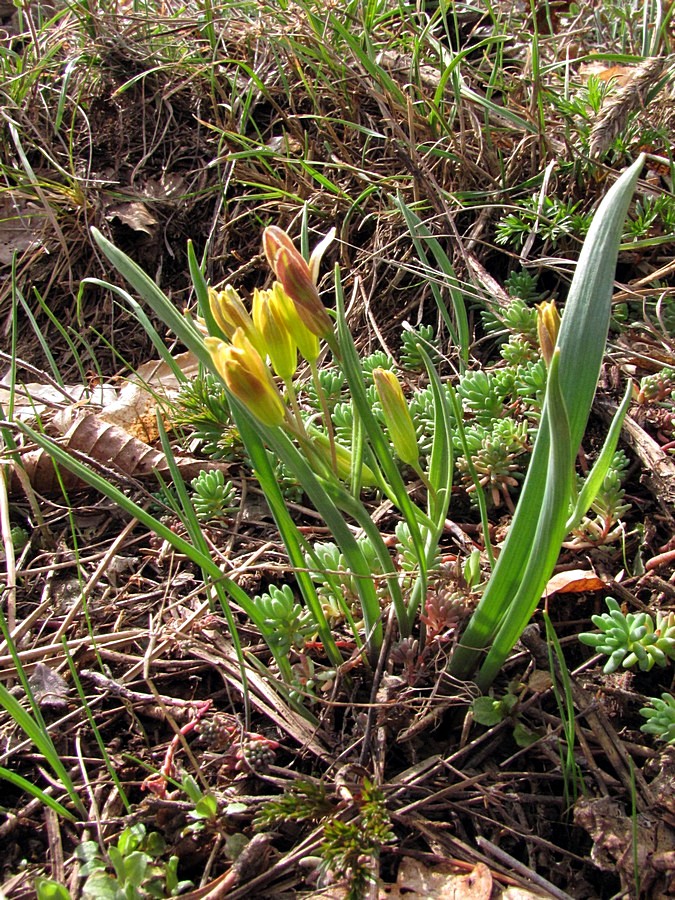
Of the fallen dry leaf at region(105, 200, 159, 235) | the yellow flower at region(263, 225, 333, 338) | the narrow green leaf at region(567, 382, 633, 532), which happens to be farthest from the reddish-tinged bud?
the fallen dry leaf at region(105, 200, 159, 235)

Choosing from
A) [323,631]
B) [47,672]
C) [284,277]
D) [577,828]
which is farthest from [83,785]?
[284,277]

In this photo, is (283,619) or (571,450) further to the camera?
(283,619)

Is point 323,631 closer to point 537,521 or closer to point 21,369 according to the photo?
point 537,521

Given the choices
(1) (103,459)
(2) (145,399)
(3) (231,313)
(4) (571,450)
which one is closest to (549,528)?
(4) (571,450)

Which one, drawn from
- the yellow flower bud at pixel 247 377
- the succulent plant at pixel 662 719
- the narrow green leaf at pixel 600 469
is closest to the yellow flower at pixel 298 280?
the yellow flower bud at pixel 247 377

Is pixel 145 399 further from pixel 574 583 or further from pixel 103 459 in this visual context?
pixel 574 583

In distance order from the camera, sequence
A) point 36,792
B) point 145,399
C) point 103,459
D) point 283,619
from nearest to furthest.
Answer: point 36,792 < point 283,619 < point 103,459 < point 145,399

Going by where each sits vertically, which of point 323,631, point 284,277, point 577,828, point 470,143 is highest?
point 284,277
